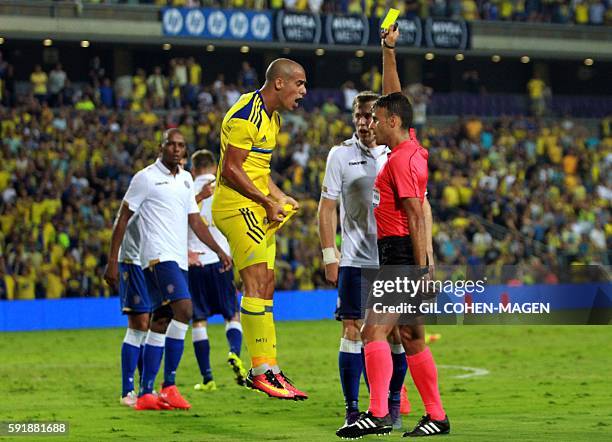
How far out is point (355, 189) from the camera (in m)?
10.7

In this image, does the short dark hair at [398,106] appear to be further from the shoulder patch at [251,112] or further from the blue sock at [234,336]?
the blue sock at [234,336]

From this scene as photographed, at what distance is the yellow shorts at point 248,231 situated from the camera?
9.98m

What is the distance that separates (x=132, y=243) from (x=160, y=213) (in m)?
0.58

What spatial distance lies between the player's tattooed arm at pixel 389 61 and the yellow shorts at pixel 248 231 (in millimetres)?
1409

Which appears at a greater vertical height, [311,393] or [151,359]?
[151,359]

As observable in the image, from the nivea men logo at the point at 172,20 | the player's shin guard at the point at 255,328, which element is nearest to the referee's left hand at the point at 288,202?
the player's shin guard at the point at 255,328

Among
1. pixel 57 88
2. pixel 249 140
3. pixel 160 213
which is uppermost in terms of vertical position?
pixel 57 88

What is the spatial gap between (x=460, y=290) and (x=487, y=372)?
6819 millimetres

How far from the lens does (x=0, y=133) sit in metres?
30.1

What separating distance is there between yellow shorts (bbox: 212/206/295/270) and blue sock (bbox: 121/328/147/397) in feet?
9.78

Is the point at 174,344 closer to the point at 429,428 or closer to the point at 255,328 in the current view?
the point at 255,328

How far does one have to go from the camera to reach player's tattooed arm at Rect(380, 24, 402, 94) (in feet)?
34.7

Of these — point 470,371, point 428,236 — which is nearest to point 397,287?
point 428,236

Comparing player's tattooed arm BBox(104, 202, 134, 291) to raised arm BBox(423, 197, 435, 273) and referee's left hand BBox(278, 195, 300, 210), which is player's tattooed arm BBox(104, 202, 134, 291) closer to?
referee's left hand BBox(278, 195, 300, 210)
